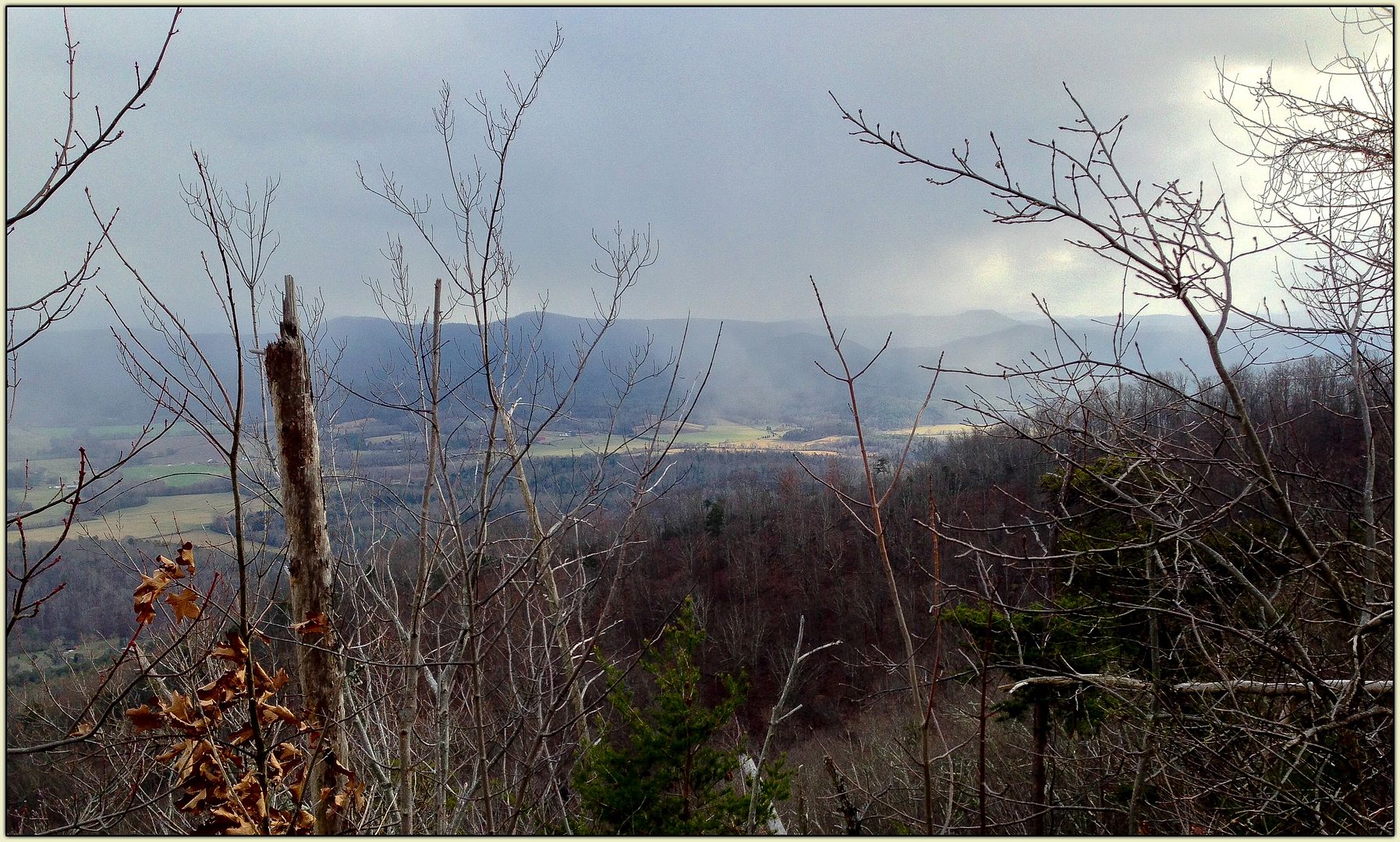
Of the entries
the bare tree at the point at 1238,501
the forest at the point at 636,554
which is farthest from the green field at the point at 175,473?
the bare tree at the point at 1238,501

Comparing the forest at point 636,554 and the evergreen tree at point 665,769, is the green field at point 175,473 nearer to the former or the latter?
the forest at point 636,554

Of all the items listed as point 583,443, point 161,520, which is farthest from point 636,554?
point 161,520

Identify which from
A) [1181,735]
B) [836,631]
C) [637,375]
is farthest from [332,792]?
[836,631]

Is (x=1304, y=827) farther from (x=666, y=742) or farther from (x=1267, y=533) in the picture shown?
(x=666, y=742)

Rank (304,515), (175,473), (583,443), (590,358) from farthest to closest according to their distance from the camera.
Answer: (583,443) < (590,358) < (304,515) < (175,473)

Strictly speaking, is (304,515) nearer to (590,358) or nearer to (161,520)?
(590,358)

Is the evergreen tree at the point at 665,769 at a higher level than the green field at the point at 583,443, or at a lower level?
lower

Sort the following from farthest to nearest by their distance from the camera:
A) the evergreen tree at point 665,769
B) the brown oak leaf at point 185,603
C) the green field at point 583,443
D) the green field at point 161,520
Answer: the green field at point 161,520, the evergreen tree at point 665,769, the green field at point 583,443, the brown oak leaf at point 185,603

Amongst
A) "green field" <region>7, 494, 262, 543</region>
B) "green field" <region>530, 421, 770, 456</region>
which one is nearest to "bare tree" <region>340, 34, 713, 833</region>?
"green field" <region>530, 421, 770, 456</region>
